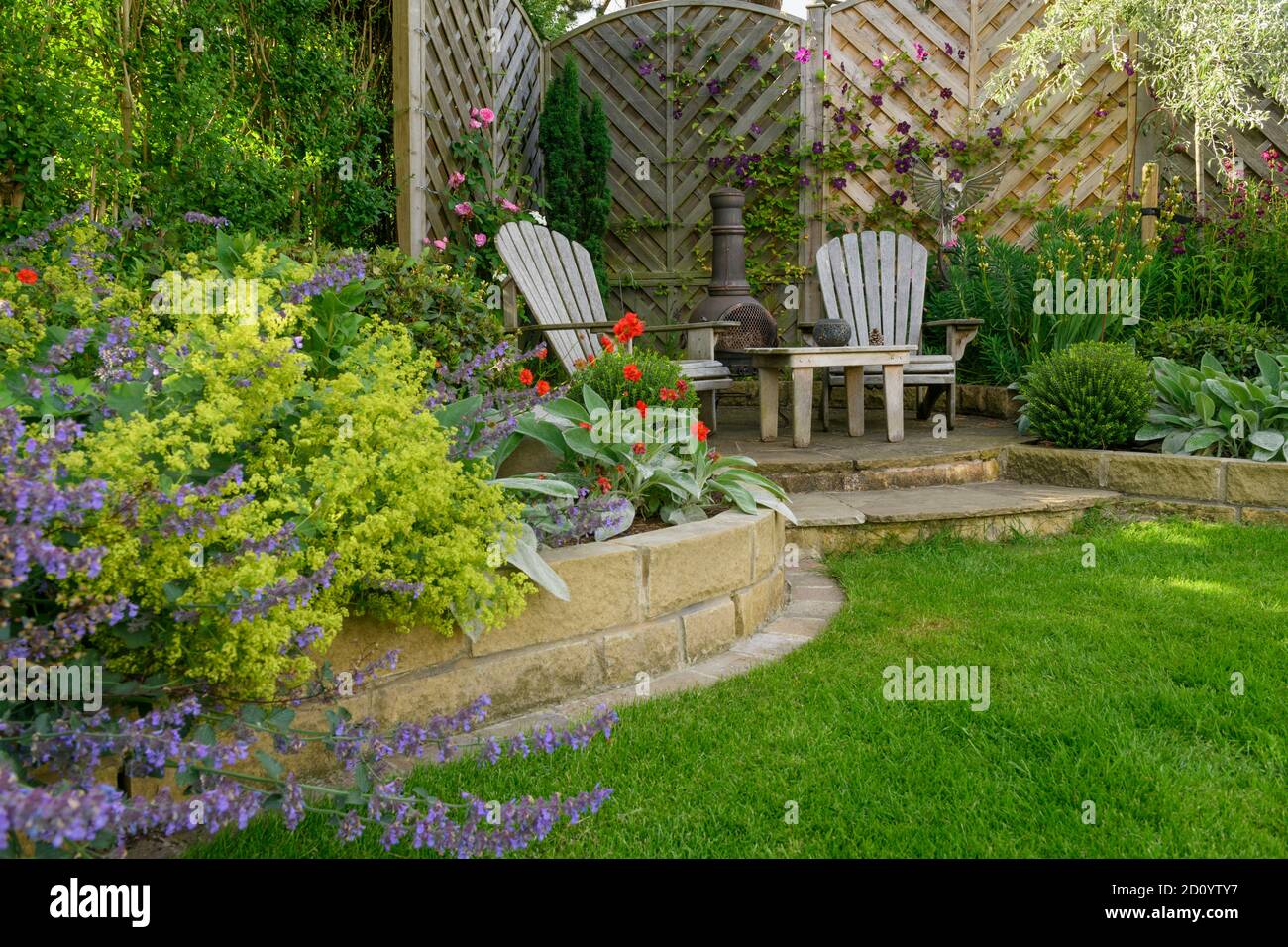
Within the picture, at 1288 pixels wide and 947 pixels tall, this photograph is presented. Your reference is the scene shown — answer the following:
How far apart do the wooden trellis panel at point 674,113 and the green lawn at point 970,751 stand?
4661mm

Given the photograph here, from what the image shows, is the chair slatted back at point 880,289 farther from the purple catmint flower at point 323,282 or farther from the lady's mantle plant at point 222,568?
the lady's mantle plant at point 222,568

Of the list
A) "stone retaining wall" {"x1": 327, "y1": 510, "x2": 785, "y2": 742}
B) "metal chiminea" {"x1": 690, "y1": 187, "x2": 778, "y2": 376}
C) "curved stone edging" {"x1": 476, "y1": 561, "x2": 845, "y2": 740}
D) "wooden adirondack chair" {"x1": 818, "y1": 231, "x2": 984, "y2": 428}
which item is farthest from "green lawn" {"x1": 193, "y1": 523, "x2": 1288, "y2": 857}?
"metal chiminea" {"x1": 690, "y1": 187, "x2": 778, "y2": 376}

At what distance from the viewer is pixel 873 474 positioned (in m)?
4.16

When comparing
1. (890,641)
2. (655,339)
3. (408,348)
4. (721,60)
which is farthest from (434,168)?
(890,641)

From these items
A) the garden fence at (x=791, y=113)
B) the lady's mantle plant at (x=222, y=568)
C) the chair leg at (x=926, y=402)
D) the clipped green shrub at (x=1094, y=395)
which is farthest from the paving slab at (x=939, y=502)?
the garden fence at (x=791, y=113)

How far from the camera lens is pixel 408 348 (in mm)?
2145

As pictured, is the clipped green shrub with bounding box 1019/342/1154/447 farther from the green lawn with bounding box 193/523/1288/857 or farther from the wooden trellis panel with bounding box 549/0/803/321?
the wooden trellis panel with bounding box 549/0/803/321

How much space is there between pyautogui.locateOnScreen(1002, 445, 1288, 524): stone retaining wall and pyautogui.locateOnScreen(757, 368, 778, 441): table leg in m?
1.21

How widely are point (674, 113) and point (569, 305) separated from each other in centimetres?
254

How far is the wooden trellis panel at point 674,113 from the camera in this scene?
22.7 feet

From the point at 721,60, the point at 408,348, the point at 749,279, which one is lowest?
the point at 408,348
